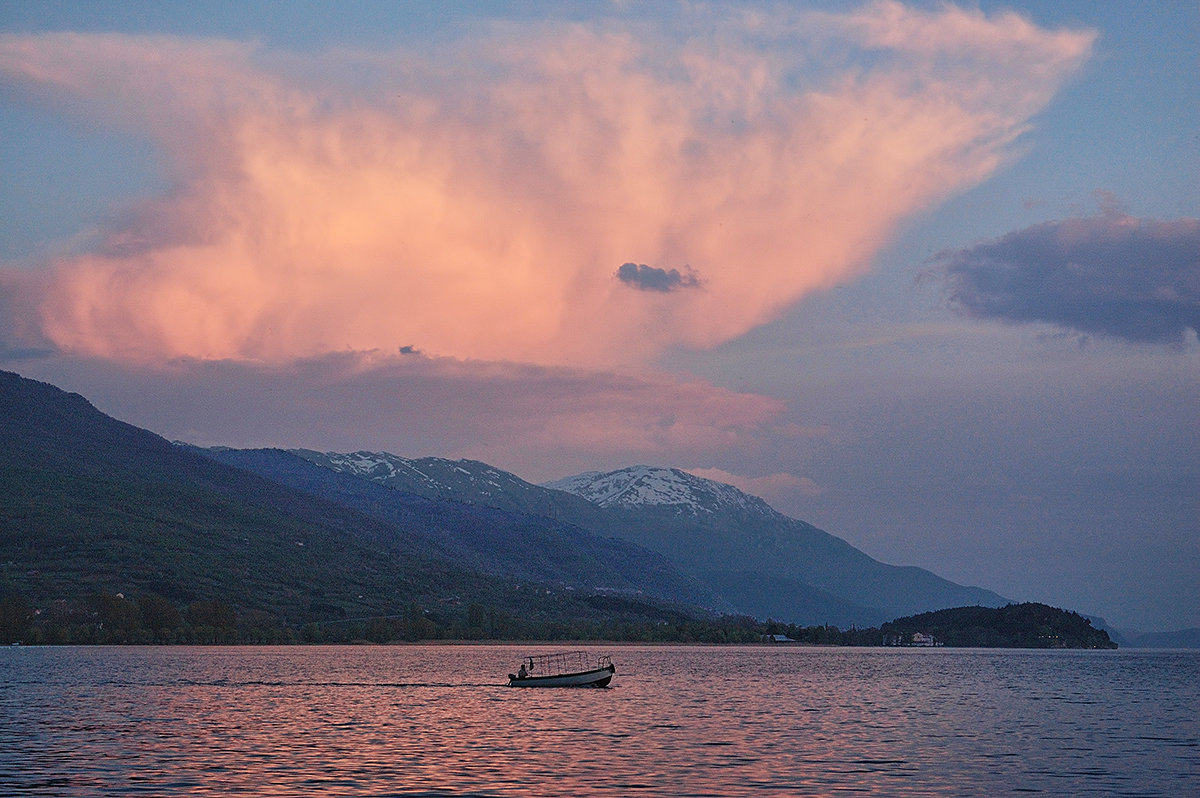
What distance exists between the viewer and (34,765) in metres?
81.6

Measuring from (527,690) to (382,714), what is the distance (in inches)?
2197

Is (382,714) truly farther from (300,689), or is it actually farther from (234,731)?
(300,689)

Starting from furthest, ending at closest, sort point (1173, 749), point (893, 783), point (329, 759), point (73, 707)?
point (73, 707), point (1173, 749), point (329, 759), point (893, 783)

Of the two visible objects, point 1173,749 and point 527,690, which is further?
point 527,690

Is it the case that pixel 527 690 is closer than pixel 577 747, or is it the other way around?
pixel 577 747

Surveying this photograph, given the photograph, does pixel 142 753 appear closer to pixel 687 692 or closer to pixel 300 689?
pixel 300 689

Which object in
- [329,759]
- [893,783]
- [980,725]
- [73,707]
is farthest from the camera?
[73,707]

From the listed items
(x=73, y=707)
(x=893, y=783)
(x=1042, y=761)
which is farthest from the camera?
(x=73, y=707)

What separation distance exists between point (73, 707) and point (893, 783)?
97.2 meters

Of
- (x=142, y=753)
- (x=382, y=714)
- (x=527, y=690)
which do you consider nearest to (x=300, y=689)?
(x=527, y=690)

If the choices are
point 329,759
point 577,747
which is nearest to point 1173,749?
point 577,747

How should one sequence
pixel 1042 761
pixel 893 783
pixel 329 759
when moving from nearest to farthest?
1. pixel 893 783
2. pixel 329 759
3. pixel 1042 761

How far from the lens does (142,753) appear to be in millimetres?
90438

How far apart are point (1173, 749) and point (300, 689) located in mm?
116857
